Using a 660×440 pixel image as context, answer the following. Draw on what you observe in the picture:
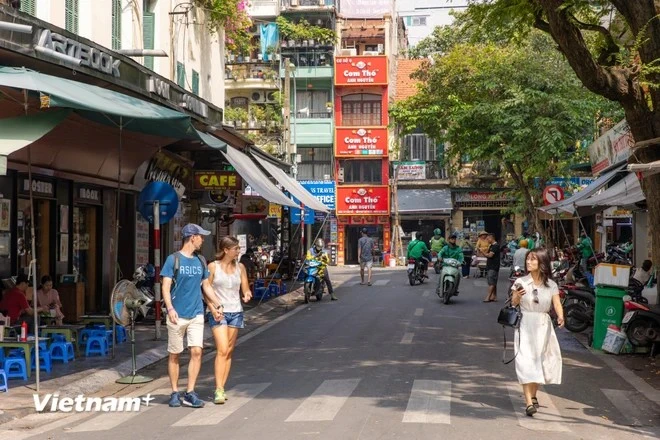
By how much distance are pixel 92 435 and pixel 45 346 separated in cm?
378

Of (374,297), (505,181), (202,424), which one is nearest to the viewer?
(202,424)

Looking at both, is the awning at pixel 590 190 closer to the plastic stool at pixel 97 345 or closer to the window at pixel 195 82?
the window at pixel 195 82

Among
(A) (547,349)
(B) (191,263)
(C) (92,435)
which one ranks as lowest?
(C) (92,435)

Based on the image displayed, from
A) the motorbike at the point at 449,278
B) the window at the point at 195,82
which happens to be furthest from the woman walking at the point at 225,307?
the window at the point at 195,82

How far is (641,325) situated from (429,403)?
18.3 ft

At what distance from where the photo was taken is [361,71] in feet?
159

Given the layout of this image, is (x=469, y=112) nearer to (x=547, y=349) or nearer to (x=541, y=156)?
(x=541, y=156)

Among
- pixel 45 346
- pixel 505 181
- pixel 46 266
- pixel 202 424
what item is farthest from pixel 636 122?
pixel 505 181

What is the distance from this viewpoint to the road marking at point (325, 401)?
8.40 metres

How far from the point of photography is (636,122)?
35.8 ft

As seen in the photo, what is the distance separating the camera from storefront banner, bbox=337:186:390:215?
159ft

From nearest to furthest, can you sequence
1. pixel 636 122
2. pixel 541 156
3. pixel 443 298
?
pixel 636 122
pixel 443 298
pixel 541 156

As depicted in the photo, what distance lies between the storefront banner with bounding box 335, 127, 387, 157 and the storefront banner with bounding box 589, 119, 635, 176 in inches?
890

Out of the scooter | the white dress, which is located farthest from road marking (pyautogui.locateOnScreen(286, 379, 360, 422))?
the scooter
